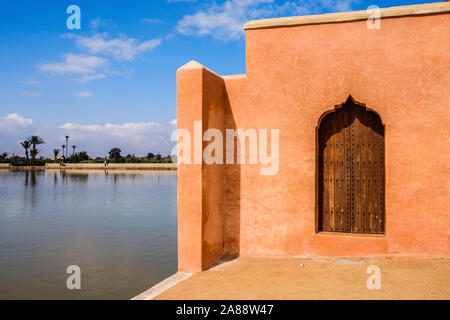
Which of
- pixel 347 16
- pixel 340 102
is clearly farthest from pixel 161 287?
pixel 347 16

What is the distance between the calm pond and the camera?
7941 millimetres

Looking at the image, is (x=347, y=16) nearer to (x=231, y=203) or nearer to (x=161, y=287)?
(x=231, y=203)

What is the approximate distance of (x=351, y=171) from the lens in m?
6.43

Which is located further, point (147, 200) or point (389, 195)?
point (147, 200)

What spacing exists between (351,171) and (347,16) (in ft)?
8.63

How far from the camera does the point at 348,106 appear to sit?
6.46m

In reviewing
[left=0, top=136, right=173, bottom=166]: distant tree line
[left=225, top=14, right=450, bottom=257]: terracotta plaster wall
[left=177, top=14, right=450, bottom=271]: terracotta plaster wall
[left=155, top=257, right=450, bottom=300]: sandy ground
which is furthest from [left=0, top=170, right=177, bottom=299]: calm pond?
[left=0, top=136, right=173, bottom=166]: distant tree line

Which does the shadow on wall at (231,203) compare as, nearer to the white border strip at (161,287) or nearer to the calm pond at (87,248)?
the white border strip at (161,287)

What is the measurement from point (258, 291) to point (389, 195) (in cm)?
281

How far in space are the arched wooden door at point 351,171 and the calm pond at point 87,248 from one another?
4185 mm

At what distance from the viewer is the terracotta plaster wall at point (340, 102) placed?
600 centimetres
